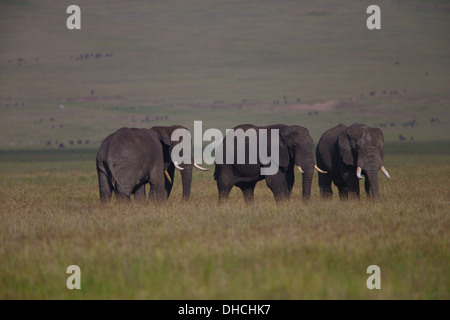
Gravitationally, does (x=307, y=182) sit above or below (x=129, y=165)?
below

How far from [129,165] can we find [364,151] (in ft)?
17.5

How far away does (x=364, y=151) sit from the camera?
17.1 metres

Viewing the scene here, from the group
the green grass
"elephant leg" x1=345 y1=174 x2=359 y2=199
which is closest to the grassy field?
the green grass

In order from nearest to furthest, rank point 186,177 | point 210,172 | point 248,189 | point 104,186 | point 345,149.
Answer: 1. point 104,186
2. point 345,149
3. point 248,189
4. point 186,177
5. point 210,172

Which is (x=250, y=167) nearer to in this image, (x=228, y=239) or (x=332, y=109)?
(x=228, y=239)

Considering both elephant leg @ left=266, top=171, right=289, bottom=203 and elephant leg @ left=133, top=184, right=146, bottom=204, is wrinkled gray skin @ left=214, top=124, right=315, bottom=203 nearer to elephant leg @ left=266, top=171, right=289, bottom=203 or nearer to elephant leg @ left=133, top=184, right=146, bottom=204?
elephant leg @ left=266, top=171, right=289, bottom=203

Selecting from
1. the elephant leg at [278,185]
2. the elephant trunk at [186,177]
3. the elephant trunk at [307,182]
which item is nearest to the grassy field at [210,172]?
the elephant trunk at [186,177]

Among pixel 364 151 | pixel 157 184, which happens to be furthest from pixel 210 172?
pixel 364 151

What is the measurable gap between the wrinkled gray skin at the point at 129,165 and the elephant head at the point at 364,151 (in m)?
4.32

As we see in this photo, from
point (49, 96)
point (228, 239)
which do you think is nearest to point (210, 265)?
point (228, 239)

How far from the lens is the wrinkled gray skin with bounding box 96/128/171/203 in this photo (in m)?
16.2

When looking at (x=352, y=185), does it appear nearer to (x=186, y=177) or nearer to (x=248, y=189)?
(x=248, y=189)

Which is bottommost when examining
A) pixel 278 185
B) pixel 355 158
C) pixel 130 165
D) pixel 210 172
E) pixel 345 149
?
pixel 278 185
